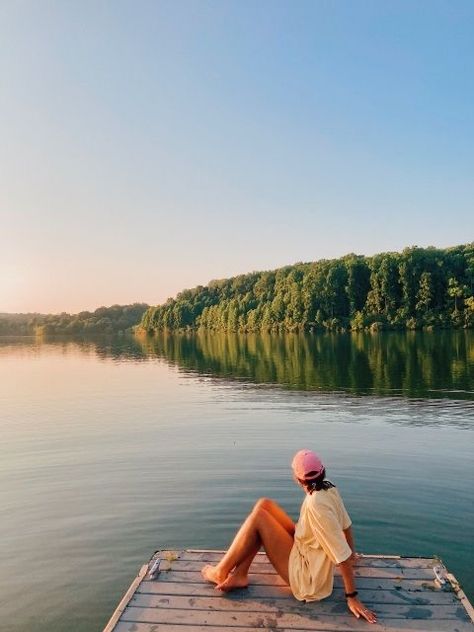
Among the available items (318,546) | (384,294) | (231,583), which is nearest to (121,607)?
(231,583)

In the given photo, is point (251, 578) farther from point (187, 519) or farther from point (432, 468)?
point (432, 468)

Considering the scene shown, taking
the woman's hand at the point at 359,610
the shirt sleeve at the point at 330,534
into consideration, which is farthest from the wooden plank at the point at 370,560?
the shirt sleeve at the point at 330,534

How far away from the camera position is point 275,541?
7031 mm

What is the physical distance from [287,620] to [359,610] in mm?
811

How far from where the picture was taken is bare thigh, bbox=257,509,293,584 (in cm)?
699

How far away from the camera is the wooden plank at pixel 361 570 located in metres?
7.29

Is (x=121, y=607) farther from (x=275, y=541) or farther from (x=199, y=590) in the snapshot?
(x=275, y=541)

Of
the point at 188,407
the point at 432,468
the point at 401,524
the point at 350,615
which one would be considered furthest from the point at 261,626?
the point at 188,407

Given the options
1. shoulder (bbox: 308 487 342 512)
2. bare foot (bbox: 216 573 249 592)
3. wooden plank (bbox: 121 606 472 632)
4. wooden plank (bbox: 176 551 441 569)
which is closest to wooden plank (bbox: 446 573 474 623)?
wooden plank (bbox: 121 606 472 632)

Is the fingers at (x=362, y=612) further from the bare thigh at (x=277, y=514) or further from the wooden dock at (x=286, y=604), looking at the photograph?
the bare thigh at (x=277, y=514)

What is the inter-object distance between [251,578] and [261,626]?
1159 mm

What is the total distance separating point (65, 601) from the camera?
9.02m

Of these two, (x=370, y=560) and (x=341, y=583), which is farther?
(x=370, y=560)

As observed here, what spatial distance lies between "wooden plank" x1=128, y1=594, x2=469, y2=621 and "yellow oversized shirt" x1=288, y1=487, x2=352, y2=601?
0.56 feet
